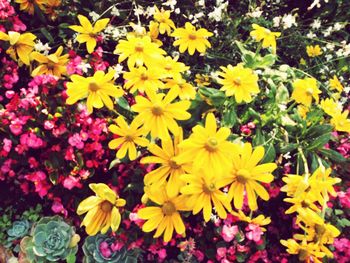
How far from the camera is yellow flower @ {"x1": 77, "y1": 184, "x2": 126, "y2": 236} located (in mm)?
1247

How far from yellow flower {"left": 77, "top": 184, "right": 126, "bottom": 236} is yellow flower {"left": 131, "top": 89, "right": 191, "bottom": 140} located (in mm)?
260

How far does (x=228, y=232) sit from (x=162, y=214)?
1.07ft

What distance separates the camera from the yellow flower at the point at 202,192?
1.06 metres

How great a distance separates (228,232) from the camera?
1453 mm

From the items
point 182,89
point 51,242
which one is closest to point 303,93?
point 182,89

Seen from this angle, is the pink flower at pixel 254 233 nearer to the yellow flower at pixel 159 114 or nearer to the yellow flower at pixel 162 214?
the yellow flower at pixel 162 214

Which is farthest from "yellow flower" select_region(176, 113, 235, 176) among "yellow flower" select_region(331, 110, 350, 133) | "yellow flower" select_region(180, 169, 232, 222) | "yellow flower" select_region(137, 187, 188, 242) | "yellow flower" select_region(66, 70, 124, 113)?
"yellow flower" select_region(331, 110, 350, 133)

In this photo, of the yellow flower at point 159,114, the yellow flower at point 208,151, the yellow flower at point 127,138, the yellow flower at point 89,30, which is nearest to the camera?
the yellow flower at point 208,151

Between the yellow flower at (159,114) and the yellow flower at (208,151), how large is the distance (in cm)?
10

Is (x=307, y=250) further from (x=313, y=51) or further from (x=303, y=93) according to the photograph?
(x=313, y=51)

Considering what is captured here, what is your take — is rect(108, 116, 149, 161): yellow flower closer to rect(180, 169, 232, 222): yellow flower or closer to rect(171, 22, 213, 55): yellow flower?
rect(180, 169, 232, 222): yellow flower

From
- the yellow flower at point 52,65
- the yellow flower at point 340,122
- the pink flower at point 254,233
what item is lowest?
the pink flower at point 254,233

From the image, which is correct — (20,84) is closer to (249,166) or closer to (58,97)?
(58,97)

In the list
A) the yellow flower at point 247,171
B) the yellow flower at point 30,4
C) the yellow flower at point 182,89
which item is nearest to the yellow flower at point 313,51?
the yellow flower at point 182,89
